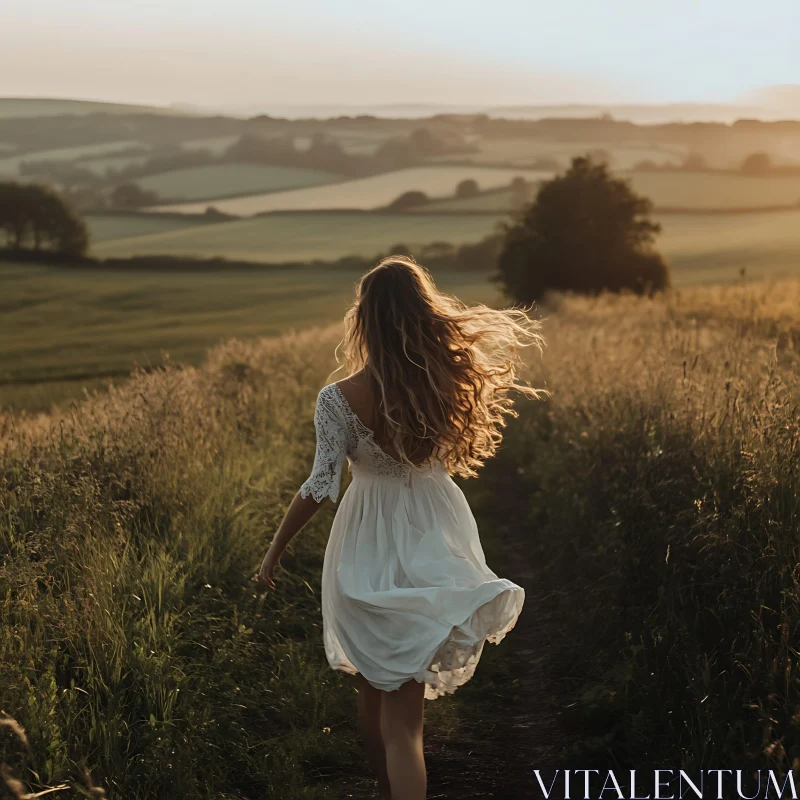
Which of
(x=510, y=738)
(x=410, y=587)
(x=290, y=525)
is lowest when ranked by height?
(x=510, y=738)

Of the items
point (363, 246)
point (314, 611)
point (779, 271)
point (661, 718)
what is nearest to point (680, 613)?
point (661, 718)

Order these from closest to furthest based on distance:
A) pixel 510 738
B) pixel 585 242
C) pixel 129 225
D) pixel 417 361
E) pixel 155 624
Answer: pixel 417 361
pixel 155 624
pixel 510 738
pixel 585 242
pixel 129 225

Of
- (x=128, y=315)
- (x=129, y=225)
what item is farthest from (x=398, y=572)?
(x=129, y=225)

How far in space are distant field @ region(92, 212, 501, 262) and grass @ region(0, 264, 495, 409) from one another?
11.5ft

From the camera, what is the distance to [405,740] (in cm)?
350

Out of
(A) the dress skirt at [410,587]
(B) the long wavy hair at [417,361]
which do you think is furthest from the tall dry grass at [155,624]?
(B) the long wavy hair at [417,361]

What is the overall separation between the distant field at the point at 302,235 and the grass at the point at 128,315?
11.5 ft

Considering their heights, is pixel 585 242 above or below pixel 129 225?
below

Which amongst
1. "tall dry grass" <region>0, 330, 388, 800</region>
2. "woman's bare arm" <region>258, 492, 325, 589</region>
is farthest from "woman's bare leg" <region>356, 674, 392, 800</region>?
"woman's bare arm" <region>258, 492, 325, 589</region>

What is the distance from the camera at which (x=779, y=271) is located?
26.6 m

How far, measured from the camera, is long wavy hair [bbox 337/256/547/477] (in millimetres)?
3766

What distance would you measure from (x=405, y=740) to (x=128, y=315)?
41.8 meters

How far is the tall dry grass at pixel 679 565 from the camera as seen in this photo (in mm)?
3711

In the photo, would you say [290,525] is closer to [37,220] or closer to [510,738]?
[510,738]
